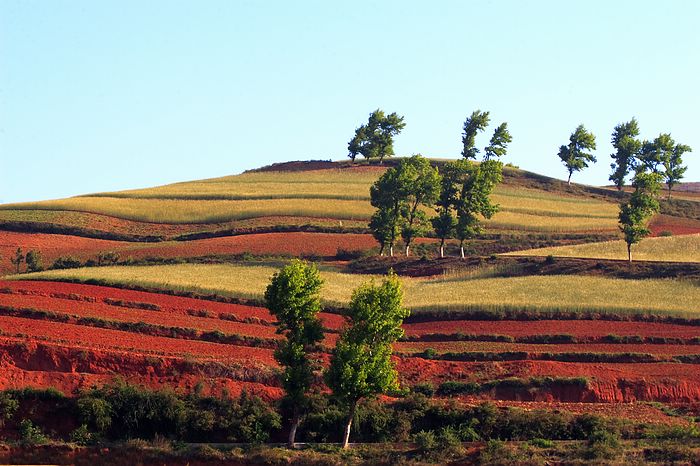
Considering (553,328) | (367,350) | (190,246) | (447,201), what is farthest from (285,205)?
(367,350)

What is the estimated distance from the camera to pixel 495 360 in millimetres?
68812

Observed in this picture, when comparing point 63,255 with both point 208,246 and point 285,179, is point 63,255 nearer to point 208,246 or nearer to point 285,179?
point 208,246

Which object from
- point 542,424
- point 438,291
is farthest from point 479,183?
point 542,424

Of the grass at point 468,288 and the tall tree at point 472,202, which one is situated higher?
the tall tree at point 472,202

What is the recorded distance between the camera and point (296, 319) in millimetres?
57031

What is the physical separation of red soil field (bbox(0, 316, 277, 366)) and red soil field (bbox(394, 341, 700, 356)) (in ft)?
32.5

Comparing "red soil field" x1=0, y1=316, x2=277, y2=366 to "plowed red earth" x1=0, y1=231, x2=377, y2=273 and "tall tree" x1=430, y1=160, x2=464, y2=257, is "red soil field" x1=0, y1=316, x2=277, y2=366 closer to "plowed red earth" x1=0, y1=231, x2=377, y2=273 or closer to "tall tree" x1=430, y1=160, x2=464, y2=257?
"plowed red earth" x1=0, y1=231, x2=377, y2=273

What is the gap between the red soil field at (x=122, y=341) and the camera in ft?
207

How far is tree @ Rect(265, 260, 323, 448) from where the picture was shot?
182 feet

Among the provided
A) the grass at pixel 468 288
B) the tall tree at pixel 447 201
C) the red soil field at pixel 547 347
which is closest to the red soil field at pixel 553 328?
the red soil field at pixel 547 347

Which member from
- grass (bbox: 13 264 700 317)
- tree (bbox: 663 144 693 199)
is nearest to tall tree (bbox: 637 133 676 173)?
tree (bbox: 663 144 693 199)

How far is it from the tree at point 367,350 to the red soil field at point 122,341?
9996 mm

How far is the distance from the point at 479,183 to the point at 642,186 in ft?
44.7

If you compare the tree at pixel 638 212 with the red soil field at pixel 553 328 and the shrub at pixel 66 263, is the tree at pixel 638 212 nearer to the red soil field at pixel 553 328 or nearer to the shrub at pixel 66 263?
the red soil field at pixel 553 328
